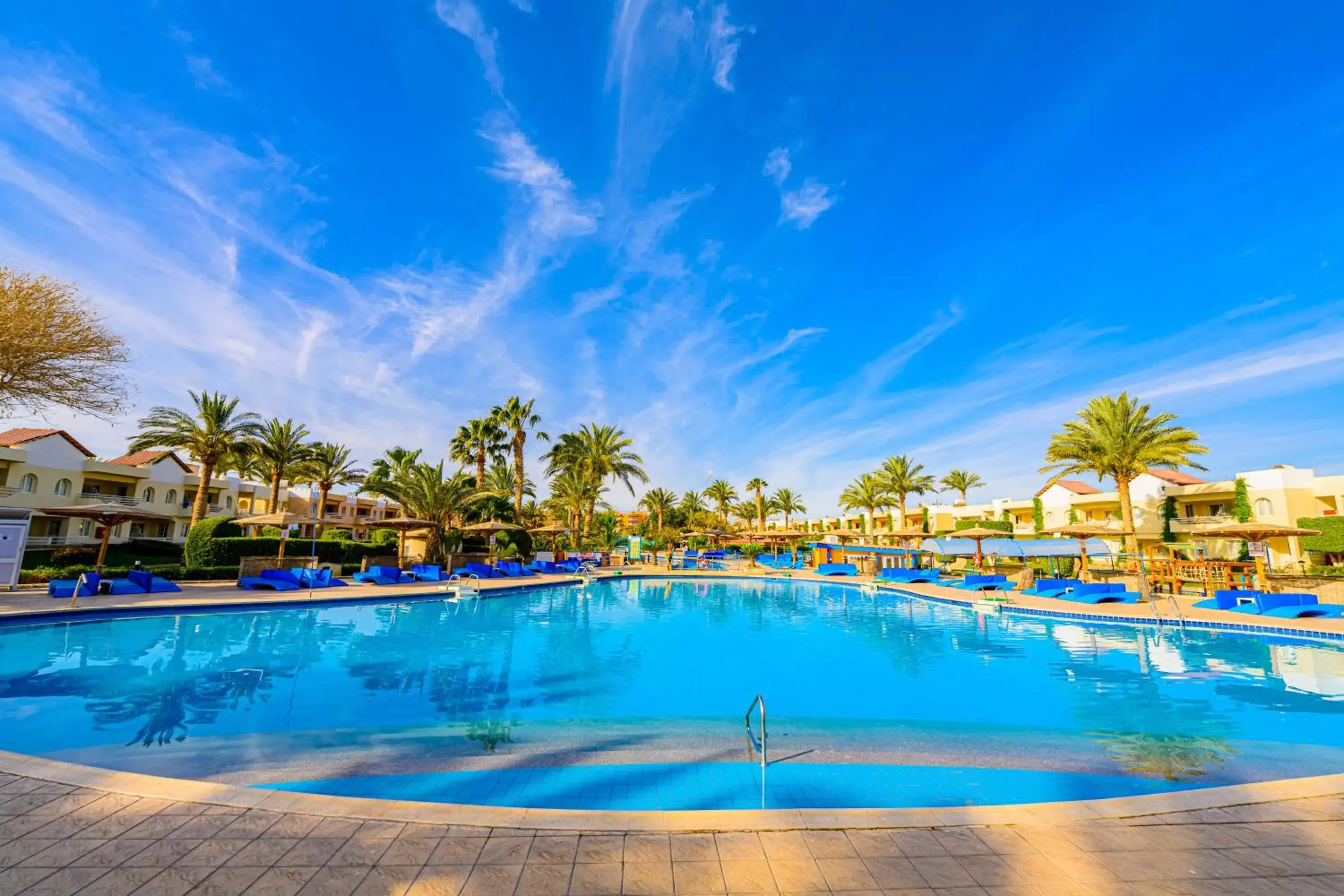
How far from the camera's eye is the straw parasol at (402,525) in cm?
Result: 2370

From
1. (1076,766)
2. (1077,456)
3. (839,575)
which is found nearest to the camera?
(1076,766)

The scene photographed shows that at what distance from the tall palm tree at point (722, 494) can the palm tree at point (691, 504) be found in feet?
3.03

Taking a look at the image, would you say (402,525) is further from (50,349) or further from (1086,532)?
(1086,532)

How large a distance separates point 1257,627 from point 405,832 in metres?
19.3

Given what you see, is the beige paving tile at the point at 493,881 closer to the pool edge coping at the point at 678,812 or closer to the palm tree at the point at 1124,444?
the pool edge coping at the point at 678,812

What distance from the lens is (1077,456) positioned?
28797 mm

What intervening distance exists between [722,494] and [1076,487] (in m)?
31.0

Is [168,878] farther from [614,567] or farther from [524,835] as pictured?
[614,567]

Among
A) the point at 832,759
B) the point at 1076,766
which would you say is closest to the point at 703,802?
the point at 832,759

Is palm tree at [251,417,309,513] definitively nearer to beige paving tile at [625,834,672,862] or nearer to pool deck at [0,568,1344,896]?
pool deck at [0,568,1344,896]

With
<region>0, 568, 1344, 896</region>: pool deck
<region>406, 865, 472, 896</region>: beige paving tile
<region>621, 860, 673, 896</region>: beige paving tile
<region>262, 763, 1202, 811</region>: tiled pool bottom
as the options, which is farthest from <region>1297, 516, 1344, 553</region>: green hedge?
<region>406, 865, 472, 896</region>: beige paving tile

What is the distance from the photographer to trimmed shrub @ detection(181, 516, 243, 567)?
70.2 ft

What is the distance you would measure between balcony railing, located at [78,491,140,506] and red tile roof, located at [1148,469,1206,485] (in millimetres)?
62840

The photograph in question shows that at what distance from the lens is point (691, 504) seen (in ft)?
195
